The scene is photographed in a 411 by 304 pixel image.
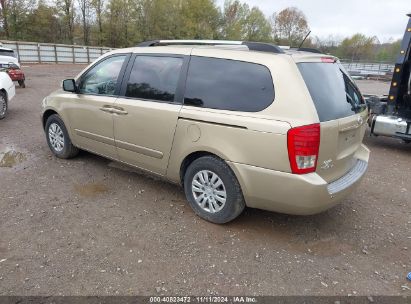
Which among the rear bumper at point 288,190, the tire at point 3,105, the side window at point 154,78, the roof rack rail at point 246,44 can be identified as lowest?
the tire at point 3,105

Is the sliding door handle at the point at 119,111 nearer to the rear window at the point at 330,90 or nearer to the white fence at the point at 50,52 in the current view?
the rear window at the point at 330,90

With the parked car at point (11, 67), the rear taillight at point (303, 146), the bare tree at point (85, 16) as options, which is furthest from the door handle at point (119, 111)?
the bare tree at point (85, 16)

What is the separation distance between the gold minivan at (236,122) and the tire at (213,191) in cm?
1

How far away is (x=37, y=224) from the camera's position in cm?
360

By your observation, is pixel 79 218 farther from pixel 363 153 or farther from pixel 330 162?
pixel 363 153

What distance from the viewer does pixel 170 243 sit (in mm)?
3387

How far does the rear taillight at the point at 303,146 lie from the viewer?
9.87 ft

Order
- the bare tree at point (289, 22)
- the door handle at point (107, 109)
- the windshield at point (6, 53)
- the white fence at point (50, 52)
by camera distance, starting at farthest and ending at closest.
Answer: the bare tree at point (289, 22) < the white fence at point (50, 52) < the windshield at point (6, 53) < the door handle at point (107, 109)

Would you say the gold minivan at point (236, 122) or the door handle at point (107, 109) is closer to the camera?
the gold minivan at point (236, 122)

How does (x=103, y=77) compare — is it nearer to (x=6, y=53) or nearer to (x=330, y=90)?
(x=330, y=90)

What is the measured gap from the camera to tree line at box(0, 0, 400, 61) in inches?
1422

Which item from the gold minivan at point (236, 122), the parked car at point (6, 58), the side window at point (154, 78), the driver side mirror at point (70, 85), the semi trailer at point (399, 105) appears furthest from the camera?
the parked car at point (6, 58)

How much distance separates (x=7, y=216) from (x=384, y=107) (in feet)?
23.6

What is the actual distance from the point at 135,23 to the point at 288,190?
46.7 meters
